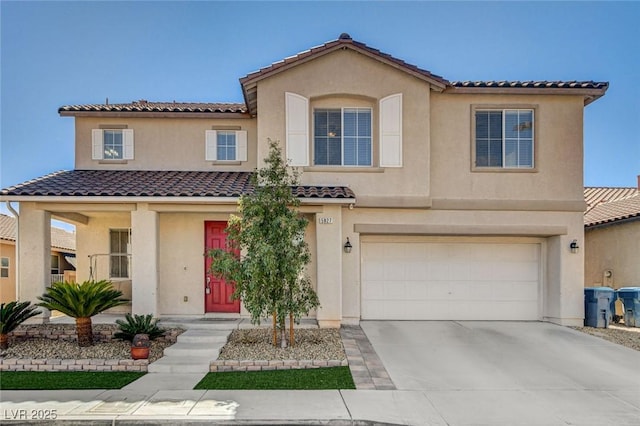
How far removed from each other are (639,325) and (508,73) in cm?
815

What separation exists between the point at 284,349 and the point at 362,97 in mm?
6855

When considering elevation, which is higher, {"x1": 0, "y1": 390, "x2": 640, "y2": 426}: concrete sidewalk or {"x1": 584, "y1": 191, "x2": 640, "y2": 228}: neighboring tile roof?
{"x1": 584, "y1": 191, "x2": 640, "y2": 228}: neighboring tile roof

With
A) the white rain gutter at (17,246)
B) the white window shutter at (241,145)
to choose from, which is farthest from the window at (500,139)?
the white rain gutter at (17,246)

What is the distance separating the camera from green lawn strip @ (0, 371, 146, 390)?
6469 millimetres

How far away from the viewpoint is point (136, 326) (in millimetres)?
8633

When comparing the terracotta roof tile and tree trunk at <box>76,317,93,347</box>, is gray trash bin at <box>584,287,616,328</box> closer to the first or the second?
the terracotta roof tile

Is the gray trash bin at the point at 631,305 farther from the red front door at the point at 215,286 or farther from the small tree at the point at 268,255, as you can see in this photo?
the red front door at the point at 215,286

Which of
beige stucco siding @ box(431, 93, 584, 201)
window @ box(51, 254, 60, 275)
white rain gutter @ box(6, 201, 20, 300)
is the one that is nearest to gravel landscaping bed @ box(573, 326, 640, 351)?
beige stucco siding @ box(431, 93, 584, 201)

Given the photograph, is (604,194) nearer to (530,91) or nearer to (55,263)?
(530,91)

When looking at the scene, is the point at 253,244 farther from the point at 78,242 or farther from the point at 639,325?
the point at 639,325

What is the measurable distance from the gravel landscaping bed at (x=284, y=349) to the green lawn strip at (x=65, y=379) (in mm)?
1809

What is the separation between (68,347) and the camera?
849 cm

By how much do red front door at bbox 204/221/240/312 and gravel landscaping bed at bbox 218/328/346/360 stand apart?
6.01 feet

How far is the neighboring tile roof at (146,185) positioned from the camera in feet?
31.5
